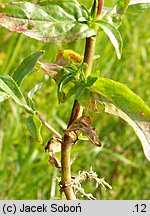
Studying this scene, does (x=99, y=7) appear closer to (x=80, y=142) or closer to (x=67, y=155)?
(x=67, y=155)

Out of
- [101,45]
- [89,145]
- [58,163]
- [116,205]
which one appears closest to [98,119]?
[89,145]

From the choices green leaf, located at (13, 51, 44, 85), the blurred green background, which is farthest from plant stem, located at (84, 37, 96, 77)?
the blurred green background

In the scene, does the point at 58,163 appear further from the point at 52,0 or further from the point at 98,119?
the point at 98,119

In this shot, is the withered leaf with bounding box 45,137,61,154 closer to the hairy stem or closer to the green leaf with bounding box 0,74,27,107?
the green leaf with bounding box 0,74,27,107

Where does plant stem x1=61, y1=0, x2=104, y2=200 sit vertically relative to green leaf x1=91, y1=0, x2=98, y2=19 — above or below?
below

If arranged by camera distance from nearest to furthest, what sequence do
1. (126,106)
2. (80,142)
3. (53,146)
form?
(126,106), (53,146), (80,142)

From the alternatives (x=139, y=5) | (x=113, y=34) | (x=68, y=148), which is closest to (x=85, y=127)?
(x=68, y=148)
